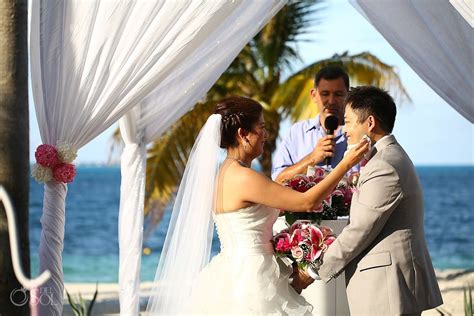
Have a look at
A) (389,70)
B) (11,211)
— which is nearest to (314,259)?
(11,211)

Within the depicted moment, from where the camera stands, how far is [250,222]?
14.1ft

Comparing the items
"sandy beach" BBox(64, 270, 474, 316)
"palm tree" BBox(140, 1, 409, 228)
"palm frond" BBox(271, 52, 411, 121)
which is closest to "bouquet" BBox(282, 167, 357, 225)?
"sandy beach" BBox(64, 270, 474, 316)

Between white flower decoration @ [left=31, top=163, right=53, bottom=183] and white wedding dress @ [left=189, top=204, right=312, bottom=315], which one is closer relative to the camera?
white wedding dress @ [left=189, top=204, right=312, bottom=315]

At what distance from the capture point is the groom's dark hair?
3971 mm

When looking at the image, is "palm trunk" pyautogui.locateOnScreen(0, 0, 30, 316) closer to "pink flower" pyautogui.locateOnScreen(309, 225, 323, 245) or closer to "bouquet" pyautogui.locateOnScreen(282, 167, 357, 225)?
"bouquet" pyautogui.locateOnScreen(282, 167, 357, 225)

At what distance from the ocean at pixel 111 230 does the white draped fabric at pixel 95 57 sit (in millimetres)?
18387

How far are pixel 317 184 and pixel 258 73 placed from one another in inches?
379

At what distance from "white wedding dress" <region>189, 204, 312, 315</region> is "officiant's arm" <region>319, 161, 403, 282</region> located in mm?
435

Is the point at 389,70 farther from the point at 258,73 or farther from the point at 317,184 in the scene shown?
the point at 317,184

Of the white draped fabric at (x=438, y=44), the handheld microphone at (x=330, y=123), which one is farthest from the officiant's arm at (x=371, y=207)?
the white draped fabric at (x=438, y=44)

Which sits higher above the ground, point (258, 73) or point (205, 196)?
point (258, 73)

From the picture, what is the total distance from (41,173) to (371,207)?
2054 millimetres

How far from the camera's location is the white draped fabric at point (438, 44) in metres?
4.99

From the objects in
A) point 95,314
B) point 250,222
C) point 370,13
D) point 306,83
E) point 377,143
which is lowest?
point 95,314
